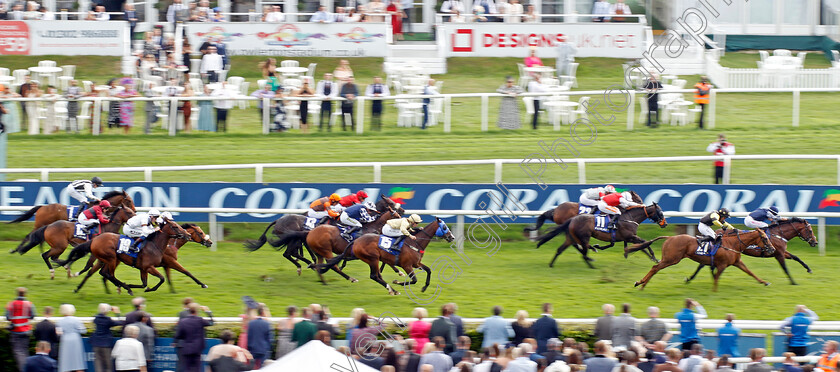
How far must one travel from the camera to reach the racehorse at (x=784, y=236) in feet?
40.4

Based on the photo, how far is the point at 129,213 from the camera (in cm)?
1255

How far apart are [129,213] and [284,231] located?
1764 mm

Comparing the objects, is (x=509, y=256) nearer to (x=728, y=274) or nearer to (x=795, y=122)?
(x=728, y=274)

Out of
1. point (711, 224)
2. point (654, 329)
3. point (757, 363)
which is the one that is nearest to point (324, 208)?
point (711, 224)

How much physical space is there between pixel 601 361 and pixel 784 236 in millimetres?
4895

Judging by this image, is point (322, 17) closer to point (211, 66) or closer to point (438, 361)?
point (211, 66)

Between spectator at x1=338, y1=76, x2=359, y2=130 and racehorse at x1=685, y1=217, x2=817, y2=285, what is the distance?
695cm

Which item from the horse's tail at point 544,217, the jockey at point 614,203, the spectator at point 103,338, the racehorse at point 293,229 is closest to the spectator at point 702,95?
the jockey at point 614,203

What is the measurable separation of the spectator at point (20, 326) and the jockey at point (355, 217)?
372cm

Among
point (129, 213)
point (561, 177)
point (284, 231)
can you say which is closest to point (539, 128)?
Answer: point (561, 177)

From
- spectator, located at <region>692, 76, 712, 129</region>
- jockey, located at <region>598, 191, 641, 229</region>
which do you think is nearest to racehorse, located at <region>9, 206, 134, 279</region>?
jockey, located at <region>598, 191, 641, 229</region>

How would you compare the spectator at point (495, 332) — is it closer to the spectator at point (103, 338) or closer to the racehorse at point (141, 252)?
the spectator at point (103, 338)

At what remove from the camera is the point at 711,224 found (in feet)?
40.5

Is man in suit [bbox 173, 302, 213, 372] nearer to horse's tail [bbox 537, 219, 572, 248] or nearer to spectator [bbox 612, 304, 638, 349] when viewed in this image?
spectator [bbox 612, 304, 638, 349]
